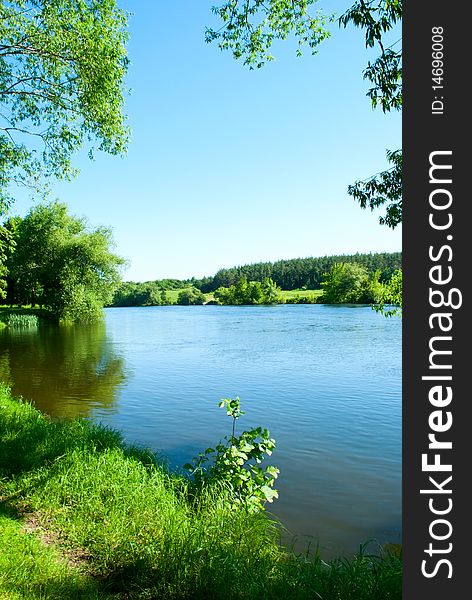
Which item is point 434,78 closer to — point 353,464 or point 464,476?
point 464,476

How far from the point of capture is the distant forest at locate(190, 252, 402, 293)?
15375 centimetres

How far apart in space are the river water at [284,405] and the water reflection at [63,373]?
0.06m

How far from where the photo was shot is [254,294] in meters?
137

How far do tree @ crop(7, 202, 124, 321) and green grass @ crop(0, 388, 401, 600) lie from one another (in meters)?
48.2

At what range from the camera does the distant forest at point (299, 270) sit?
153750 millimetres

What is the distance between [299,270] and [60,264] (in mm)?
117130

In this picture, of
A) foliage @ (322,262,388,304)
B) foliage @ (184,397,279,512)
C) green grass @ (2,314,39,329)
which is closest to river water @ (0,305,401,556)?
foliage @ (184,397,279,512)

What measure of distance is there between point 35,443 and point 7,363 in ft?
60.2

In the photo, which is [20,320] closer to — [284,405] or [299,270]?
[284,405]

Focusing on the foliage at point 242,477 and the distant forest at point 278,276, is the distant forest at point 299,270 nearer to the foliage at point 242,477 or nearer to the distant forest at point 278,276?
the distant forest at point 278,276

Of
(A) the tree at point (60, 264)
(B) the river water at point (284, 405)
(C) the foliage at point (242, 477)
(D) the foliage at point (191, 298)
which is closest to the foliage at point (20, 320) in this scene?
(A) the tree at point (60, 264)

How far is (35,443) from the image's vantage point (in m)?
7.42

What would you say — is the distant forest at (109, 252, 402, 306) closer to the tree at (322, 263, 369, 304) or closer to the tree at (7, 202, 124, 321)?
the tree at (322, 263, 369, 304)

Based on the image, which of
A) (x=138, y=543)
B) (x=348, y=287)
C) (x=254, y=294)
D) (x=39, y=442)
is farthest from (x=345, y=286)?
(x=138, y=543)
